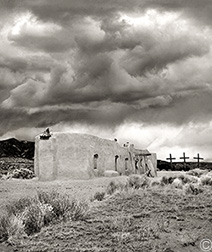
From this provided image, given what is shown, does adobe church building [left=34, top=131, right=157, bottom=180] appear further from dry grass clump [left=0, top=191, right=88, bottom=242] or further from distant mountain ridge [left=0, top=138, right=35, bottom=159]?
distant mountain ridge [left=0, top=138, right=35, bottom=159]

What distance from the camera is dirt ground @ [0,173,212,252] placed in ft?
31.7

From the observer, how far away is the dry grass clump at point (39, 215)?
10.5 m

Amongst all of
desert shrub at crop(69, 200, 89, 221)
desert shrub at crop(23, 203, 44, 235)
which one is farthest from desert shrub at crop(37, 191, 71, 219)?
desert shrub at crop(23, 203, 44, 235)

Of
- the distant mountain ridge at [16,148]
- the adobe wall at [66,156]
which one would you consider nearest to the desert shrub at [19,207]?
the adobe wall at [66,156]

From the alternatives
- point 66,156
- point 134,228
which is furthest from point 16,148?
point 134,228

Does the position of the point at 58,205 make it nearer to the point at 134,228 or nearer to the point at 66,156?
the point at 134,228

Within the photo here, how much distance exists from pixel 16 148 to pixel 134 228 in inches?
3681

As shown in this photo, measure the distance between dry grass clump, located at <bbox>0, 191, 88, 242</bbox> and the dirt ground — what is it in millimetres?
374

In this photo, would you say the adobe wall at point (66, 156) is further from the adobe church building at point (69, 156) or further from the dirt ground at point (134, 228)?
the dirt ground at point (134, 228)

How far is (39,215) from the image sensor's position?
11.2m

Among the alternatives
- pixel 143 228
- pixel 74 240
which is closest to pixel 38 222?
pixel 74 240

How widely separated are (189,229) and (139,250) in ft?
8.73

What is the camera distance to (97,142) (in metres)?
32.6

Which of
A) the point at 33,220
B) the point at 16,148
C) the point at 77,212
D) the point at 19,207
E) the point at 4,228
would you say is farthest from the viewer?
the point at 16,148
